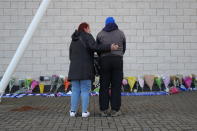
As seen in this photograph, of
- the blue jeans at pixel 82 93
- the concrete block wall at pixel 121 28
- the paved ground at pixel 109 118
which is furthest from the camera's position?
the concrete block wall at pixel 121 28

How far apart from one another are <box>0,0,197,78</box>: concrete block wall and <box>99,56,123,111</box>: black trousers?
407 centimetres

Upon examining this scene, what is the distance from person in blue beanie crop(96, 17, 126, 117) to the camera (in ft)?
21.9

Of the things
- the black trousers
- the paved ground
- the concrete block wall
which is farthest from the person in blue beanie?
the concrete block wall

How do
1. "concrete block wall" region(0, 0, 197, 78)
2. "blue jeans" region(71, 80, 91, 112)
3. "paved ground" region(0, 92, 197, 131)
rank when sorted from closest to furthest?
1. "paved ground" region(0, 92, 197, 131)
2. "blue jeans" region(71, 80, 91, 112)
3. "concrete block wall" region(0, 0, 197, 78)

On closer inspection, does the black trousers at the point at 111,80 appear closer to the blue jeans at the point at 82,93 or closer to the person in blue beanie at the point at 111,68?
the person in blue beanie at the point at 111,68

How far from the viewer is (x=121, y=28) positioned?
1080cm

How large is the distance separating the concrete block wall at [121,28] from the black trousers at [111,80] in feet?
13.3

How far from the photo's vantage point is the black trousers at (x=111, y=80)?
6.66 metres

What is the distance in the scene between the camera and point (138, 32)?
35.5 feet

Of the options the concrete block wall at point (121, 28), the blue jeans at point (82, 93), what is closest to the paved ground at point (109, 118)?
the blue jeans at point (82, 93)

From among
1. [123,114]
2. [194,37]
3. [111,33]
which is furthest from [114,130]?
[194,37]

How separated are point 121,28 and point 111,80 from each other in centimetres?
421

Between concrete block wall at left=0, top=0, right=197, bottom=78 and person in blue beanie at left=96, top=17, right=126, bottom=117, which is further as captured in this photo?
concrete block wall at left=0, top=0, right=197, bottom=78

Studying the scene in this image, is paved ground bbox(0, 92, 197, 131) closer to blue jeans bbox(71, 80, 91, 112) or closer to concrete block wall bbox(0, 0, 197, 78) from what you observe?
blue jeans bbox(71, 80, 91, 112)
